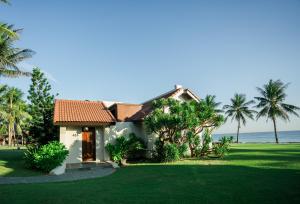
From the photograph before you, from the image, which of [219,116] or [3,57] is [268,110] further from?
[3,57]

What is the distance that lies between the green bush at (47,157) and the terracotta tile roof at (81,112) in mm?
2071

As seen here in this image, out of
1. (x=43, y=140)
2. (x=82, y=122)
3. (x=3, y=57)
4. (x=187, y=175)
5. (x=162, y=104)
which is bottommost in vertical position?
(x=187, y=175)

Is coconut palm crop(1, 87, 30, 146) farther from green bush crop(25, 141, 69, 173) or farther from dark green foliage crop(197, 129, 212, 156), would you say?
dark green foliage crop(197, 129, 212, 156)

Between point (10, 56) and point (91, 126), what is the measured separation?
8354 millimetres

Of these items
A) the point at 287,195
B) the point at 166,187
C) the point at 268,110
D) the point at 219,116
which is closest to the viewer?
the point at 287,195

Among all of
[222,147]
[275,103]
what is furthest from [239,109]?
[222,147]

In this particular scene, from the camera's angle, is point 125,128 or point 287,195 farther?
point 125,128

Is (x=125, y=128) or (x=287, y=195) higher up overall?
(x=125, y=128)

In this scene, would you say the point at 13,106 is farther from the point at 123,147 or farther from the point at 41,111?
the point at 123,147

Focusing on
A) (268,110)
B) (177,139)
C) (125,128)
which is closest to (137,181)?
(177,139)

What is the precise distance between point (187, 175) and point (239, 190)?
3.40 metres

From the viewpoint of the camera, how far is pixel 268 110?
40406mm

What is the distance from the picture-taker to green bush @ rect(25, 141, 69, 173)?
43.5 feet

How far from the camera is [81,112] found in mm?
17594
